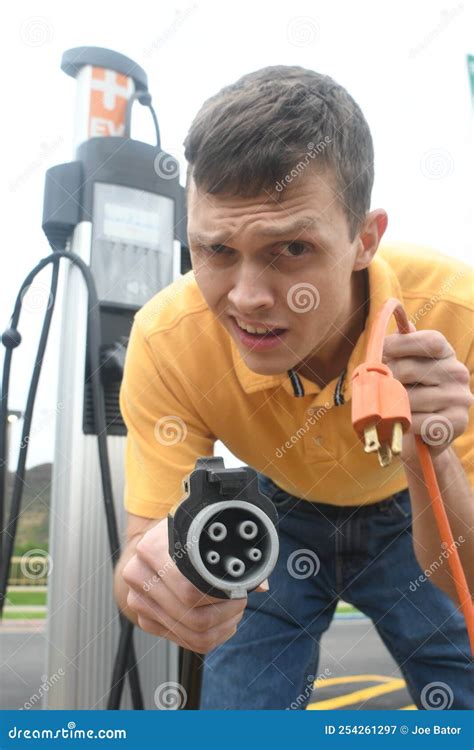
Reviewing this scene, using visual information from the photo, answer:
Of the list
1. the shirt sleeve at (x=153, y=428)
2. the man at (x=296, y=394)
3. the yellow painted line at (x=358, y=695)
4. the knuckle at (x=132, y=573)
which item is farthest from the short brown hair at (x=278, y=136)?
the yellow painted line at (x=358, y=695)

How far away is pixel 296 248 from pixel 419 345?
0.50 feet

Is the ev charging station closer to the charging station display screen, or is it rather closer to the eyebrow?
the charging station display screen

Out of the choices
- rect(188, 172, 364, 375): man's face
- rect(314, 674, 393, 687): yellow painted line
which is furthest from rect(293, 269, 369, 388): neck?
rect(314, 674, 393, 687): yellow painted line

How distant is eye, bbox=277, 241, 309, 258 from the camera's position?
588mm

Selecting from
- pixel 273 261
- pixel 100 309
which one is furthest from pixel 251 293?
pixel 100 309

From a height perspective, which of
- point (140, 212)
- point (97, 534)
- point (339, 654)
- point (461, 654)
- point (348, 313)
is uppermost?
point (140, 212)

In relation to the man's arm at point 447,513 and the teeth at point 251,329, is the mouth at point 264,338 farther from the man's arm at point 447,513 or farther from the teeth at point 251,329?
the man's arm at point 447,513

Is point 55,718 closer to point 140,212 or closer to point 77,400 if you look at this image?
point 77,400

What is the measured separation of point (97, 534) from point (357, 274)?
1.60 feet

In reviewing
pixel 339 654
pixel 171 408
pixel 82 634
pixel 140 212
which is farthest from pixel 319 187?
pixel 339 654

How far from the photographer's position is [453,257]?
31.1 inches

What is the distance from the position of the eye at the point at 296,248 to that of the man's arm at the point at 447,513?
0.20 m

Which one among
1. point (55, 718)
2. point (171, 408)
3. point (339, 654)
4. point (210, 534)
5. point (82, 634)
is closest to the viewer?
point (210, 534)

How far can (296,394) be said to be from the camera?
2.44ft
